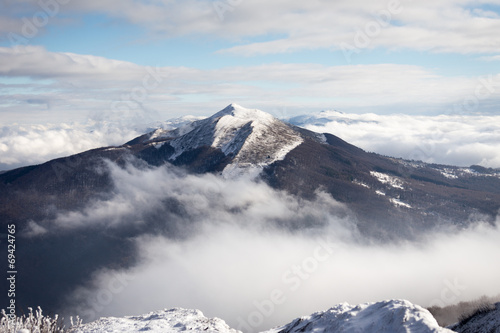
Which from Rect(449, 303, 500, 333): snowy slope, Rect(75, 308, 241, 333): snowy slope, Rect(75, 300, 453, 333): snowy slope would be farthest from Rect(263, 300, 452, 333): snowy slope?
Rect(75, 308, 241, 333): snowy slope

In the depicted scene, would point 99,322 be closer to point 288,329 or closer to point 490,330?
point 288,329

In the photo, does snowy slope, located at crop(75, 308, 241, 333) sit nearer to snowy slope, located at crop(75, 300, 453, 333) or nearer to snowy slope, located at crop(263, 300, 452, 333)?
snowy slope, located at crop(75, 300, 453, 333)

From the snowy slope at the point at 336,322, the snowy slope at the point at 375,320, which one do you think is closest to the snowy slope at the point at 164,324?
the snowy slope at the point at 336,322

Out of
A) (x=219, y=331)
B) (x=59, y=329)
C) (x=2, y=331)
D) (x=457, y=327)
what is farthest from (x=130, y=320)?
(x=457, y=327)

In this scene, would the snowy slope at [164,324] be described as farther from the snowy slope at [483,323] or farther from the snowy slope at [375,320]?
the snowy slope at [483,323]

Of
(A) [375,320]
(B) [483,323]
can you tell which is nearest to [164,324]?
(A) [375,320]

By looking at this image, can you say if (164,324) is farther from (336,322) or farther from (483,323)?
(483,323)
